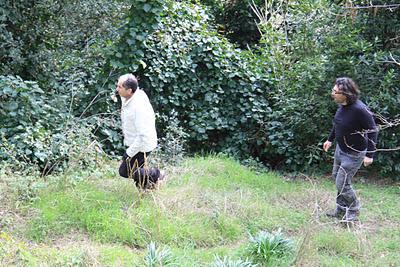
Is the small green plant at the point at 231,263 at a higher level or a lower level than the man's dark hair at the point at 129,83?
lower

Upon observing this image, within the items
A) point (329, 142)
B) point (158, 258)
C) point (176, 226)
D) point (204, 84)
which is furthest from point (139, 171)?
point (204, 84)

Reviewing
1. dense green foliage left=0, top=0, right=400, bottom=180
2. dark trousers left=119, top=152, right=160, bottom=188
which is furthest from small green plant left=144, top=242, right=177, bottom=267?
dense green foliage left=0, top=0, right=400, bottom=180

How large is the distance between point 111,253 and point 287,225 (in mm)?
2275

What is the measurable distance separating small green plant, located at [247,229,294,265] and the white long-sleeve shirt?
5.68ft

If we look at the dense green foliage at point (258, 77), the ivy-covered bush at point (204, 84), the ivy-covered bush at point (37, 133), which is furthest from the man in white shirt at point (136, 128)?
the ivy-covered bush at point (204, 84)

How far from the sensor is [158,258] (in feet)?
14.4

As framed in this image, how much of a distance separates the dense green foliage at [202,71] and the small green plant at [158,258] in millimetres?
3410

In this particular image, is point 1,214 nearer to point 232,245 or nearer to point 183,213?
point 183,213

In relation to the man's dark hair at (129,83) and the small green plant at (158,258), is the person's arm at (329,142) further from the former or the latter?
the small green plant at (158,258)

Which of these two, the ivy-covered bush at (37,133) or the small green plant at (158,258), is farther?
the ivy-covered bush at (37,133)

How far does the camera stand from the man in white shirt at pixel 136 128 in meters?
5.64

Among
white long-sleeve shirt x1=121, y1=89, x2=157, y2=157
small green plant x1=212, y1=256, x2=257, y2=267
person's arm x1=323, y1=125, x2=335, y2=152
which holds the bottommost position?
small green plant x1=212, y1=256, x2=257, y2=267

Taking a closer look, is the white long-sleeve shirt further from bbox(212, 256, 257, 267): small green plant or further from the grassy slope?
bbox(212, 256, 257, 267): small green plant

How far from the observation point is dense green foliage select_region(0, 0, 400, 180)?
805 cm
